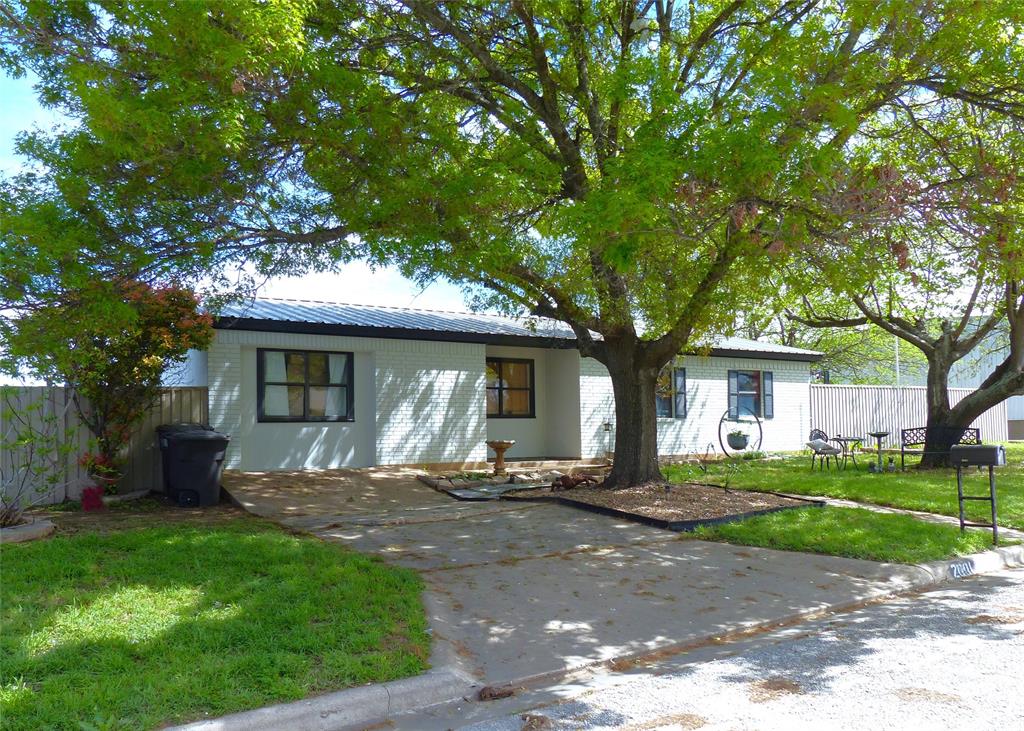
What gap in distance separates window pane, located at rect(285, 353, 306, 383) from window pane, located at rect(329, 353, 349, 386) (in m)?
0.55

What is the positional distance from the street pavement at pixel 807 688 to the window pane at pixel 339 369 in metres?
10.3

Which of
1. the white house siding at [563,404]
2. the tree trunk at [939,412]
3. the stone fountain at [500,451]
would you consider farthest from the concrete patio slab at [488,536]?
the tree trunk at [939,412]

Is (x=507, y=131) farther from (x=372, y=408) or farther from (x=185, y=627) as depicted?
(x=185, y=627)

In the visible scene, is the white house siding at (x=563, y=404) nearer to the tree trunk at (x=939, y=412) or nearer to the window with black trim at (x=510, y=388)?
the window with black trim at (x=510, y=388)

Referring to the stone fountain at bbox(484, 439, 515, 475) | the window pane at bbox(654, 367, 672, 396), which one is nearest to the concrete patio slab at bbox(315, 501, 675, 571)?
the stone fountain at bbox(484, 439, 515, 475)

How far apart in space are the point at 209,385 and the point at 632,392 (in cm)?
700

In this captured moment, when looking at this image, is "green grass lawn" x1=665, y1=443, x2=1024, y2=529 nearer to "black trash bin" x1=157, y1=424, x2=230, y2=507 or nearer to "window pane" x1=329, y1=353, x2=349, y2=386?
"window pane" x1=329, y1=353, x2=349, y2=386

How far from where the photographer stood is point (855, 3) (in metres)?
8.70

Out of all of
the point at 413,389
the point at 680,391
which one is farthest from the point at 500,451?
the point at 680,391

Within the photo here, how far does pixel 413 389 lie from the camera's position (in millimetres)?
15609

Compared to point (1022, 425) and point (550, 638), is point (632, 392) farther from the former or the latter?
point (1022, 425)

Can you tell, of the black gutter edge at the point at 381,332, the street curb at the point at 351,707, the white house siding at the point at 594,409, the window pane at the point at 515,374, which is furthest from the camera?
the window pane at the point at 515,374

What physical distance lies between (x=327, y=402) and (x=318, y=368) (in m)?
0.67

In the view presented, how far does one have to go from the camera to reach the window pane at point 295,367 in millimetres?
14367
